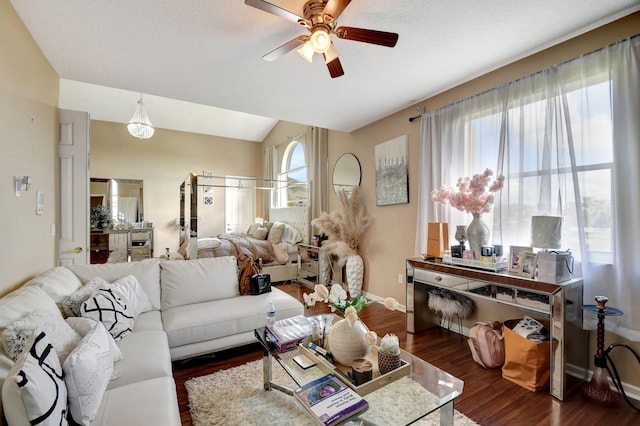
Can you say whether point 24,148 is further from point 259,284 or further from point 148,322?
point 259,284

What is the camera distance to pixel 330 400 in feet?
3.78

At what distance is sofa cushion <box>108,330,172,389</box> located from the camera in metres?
1.39

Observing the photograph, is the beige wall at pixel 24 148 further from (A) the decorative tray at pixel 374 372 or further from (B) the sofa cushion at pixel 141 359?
(A) the decorative tray at pixel 374 372

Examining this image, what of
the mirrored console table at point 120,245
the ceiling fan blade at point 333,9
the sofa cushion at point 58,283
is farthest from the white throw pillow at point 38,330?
the mirrored console table at point 120,245

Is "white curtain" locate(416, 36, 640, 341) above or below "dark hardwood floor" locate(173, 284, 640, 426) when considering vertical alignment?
above

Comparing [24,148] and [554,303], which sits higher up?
[24,148]

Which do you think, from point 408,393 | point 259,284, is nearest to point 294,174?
point 259,284

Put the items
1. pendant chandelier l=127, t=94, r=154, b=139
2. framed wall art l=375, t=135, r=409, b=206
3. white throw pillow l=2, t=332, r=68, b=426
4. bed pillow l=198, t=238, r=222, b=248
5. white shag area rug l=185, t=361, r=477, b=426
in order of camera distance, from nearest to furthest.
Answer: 1. white throw pillow l=2, t=332, r=68, b=426
2. white shag area rug l=185, t=361, r=477, b=426
3. framed wall art l=375, t=135, r=409, b=206
4. bed pillow l=198, t=238, r=222, b=248
5. pendant chandelier l=127, t=94, r=154, b=139

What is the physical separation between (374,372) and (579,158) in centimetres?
212

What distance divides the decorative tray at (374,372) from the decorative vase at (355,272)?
2.41 meters

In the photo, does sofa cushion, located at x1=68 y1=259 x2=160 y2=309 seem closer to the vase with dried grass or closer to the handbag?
the handbag

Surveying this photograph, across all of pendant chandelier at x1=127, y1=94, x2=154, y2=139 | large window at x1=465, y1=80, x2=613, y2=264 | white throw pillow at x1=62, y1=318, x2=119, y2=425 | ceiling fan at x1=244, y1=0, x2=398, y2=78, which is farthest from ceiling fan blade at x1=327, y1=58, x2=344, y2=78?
pendant chandelier at x1=127, y1=94, x2=154, y2=139

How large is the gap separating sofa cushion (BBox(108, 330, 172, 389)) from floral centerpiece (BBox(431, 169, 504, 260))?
2.44 m

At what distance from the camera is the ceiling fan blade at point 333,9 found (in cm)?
150
